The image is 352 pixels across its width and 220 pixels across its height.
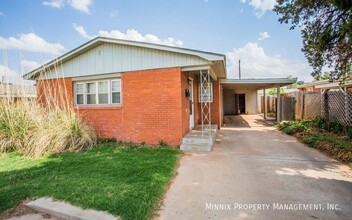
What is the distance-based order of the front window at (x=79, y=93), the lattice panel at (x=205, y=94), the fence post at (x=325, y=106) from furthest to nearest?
the fence post at (x=325, y=106)
the front window at (x=79, y=93)
the lattice panel at (x=205, y=94)

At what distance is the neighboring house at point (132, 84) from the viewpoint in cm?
677

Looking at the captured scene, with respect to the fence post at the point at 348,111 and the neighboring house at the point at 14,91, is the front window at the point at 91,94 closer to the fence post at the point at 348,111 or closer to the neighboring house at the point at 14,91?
the neighboring house at the point at 14,91

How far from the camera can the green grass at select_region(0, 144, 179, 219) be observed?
10.2 ft

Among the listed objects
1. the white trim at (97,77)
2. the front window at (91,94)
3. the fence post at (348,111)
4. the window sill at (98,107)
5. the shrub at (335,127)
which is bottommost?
the shrub at (335,127)

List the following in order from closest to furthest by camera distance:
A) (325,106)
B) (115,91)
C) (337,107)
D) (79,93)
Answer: (115,91) < (79,93) < (337,107) < (325,106)

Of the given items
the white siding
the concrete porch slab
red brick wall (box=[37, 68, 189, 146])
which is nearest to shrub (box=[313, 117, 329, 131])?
the concrete porch slab

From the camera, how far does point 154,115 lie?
7.11 m

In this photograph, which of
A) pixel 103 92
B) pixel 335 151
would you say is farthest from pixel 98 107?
pixel 335 151

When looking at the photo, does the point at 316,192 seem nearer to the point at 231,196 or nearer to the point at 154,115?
the point at 231,196

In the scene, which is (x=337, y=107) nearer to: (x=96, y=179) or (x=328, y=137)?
(x=328, y=137)

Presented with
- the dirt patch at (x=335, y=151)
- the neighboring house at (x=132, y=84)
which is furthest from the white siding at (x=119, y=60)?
the dirt patch at (x=335, y=151)

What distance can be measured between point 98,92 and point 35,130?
266 cm

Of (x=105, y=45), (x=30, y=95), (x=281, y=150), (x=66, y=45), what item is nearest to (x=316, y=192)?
(x=281, y=150)

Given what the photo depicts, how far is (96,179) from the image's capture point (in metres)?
4.04
